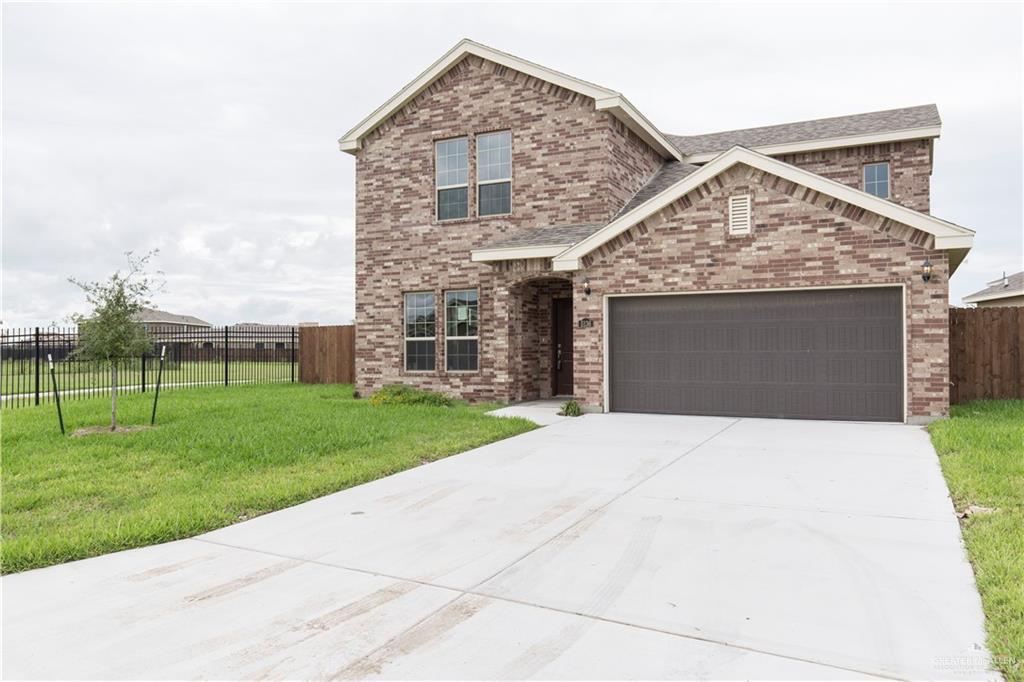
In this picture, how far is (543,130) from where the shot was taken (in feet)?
50.6

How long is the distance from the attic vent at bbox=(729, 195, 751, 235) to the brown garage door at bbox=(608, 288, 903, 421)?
1262 millimetres

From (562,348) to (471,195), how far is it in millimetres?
4405

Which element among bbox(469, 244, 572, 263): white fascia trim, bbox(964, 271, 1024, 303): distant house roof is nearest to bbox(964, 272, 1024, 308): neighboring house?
bbox(964, 271, 1024, 303): distant house roof

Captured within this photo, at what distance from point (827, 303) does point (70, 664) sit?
39.0ft

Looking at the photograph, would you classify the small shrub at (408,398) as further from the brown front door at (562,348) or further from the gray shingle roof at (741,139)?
the gray shingle roof at (741,139)

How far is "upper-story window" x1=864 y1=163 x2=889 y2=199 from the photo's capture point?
16047mm

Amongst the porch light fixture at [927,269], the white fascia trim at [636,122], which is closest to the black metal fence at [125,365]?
the white fascia trim at [636,122]

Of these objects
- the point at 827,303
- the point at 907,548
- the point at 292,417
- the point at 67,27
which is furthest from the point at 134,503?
the point at 827,303

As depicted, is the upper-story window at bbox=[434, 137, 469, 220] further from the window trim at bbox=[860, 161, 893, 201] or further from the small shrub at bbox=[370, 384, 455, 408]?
the window trim at bbox=[860, 161, 893, 201]

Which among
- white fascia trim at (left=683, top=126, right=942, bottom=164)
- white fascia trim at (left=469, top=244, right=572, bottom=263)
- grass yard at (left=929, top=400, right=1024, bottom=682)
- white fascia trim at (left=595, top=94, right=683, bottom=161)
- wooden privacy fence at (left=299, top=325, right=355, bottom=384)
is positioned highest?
white fascia trim at (left=595, top=94, right=683, bottom=161)

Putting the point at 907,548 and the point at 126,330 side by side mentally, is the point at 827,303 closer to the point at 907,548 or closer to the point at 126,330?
the point at 907,548

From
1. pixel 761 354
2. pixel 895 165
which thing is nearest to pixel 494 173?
pixel 761 354

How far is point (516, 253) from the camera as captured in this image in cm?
1429

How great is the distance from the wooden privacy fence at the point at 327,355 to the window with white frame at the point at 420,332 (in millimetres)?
4138
